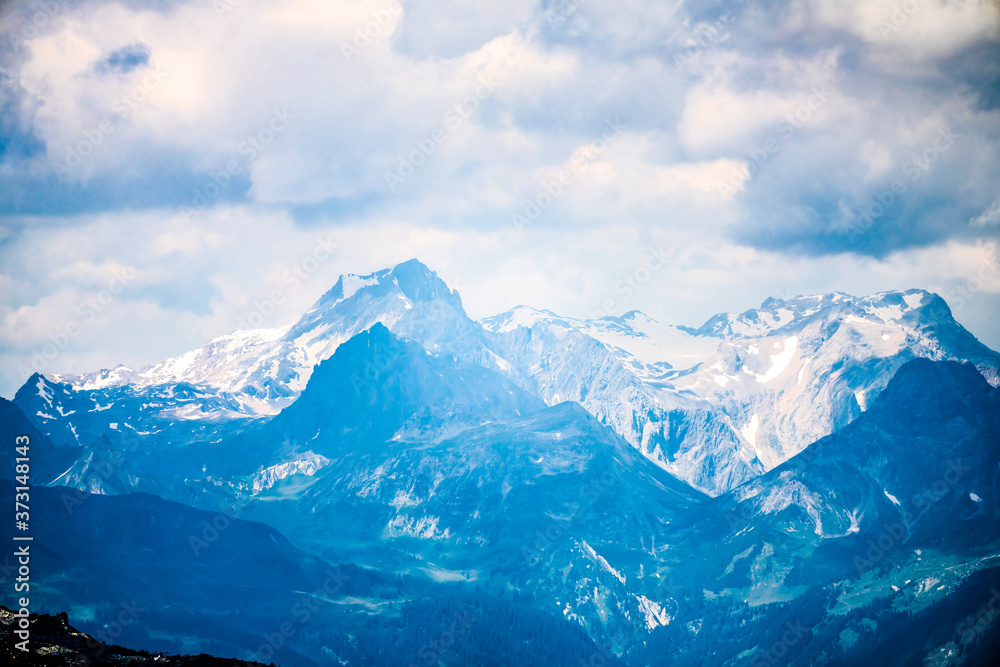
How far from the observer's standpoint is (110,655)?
158 meters

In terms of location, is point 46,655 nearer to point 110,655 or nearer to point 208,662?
point 110,655

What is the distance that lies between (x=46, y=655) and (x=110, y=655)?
10415 millimetres

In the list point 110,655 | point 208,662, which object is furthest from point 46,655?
point 208,662

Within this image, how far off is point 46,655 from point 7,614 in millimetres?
15785

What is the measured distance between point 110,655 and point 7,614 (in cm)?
2132

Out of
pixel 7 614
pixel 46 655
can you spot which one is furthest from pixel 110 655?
pixel 7 614

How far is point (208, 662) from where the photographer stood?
519 feet

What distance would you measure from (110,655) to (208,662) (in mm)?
17330

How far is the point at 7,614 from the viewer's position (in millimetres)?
161875

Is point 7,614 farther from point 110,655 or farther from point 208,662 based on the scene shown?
point 208,662

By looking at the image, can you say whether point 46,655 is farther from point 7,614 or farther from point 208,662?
point 208,662

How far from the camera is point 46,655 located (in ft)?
500
